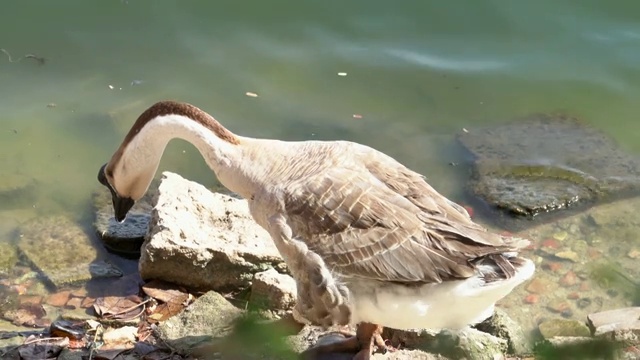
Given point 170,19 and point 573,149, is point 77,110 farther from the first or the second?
point 573,149

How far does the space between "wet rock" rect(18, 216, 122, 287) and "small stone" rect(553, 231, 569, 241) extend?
359 cm

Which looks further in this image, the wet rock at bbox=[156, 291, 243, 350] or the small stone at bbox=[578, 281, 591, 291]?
the small stone at bbox=[578, 281, 591, 291]

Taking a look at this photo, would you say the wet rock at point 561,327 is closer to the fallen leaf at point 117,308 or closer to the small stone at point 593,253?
the small stone at point 593,253

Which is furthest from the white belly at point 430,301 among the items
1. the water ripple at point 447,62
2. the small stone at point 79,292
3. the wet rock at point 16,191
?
the water ripple at point 447,62

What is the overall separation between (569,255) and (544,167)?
151 cm

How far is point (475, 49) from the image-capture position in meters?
9.70

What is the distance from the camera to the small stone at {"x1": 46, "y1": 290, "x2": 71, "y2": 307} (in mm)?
6195

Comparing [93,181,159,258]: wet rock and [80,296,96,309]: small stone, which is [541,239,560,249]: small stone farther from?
[80,296,96,309]: small stone

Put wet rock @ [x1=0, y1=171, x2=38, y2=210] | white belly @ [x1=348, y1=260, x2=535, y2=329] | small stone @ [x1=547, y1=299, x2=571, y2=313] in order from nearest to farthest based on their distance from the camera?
white belly @ [x1=348, y1=260, x2=535, y2=329] → small stone @ [x1=547, y1=299, x2=571, y2=313] → wet rock @ [x1=0, y1=171, x2=38, y2=210]

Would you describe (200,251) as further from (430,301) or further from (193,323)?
(430,301)

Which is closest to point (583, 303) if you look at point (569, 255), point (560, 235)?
point (569, 255)

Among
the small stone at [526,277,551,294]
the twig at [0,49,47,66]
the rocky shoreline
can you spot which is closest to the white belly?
the rocky shoreline

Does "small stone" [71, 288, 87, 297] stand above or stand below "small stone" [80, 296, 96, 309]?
below

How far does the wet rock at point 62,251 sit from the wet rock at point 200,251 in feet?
2.03
